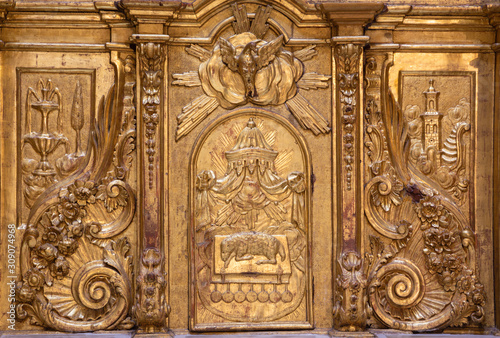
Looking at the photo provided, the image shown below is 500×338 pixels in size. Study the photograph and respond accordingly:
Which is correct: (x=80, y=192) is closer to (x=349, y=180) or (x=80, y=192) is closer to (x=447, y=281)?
(x=349, y=180)

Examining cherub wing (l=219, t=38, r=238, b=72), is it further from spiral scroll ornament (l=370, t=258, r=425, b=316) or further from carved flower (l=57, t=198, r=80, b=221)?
spiral scroll ornament (l=370, t=258, r=425, b=316)

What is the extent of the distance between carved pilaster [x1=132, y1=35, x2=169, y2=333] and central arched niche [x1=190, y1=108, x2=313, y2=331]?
0.27 m

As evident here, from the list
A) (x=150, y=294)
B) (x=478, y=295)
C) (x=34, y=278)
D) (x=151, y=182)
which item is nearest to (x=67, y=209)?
(x=34, y=278)

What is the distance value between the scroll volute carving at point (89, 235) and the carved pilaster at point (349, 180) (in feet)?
5.48

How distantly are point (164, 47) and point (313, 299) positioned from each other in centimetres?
235

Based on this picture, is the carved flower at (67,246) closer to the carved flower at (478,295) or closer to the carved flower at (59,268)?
the carved flower at (59,268)

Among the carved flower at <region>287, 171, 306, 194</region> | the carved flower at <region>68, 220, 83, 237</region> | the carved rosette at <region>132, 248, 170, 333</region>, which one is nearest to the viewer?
the carved rosette at <region>132, 248, 170, 333</region>

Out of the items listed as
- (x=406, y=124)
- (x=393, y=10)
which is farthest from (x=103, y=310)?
(x=393, y=10)

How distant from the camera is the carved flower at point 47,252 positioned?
196 inches

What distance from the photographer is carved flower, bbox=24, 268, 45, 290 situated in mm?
4988

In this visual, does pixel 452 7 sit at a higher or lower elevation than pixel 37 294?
higher

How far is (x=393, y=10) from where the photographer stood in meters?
5.06

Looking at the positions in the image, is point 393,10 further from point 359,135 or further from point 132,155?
point 132,155

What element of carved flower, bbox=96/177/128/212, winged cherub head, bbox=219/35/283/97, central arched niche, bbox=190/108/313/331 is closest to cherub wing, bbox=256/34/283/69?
winged cherub head, bbox=219/35/283/97
